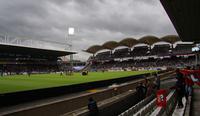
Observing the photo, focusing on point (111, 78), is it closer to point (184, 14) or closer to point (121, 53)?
point (184, 14)

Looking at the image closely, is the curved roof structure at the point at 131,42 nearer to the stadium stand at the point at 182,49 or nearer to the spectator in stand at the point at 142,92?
the stadium stand at the point at 182,49

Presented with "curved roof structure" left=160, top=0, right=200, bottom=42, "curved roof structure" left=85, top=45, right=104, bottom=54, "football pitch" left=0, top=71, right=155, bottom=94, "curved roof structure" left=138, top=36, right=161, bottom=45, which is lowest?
"football pitch" left=0, top=71, right=155, bottom=94

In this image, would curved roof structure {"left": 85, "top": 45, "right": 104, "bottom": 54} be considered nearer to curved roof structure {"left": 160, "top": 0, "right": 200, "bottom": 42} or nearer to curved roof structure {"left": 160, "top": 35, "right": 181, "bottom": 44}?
curved roof structure {"left": 160, "top": 35, "right": 181, "bottom": 44}

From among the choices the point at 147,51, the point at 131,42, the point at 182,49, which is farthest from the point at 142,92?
the point at 147,51

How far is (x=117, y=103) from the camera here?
37.4ft

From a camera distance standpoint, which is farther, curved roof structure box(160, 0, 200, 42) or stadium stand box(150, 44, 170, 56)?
stadium stand box(150, 44, 170, 56)

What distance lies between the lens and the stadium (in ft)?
30.5

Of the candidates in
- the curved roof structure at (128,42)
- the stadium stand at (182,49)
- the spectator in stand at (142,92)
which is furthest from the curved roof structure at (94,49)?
the spectator in stand at (142,92)

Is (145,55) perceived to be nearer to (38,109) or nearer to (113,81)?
(113,81)

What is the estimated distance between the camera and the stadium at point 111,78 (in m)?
9.30

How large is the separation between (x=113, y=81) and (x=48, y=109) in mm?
16471

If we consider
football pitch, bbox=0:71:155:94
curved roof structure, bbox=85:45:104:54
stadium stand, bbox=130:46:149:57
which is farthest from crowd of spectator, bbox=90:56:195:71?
football pitch, bbox=0:71:155:94

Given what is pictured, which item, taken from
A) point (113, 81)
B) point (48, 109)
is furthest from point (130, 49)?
point (48, 109)

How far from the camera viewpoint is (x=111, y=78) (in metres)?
29.7
